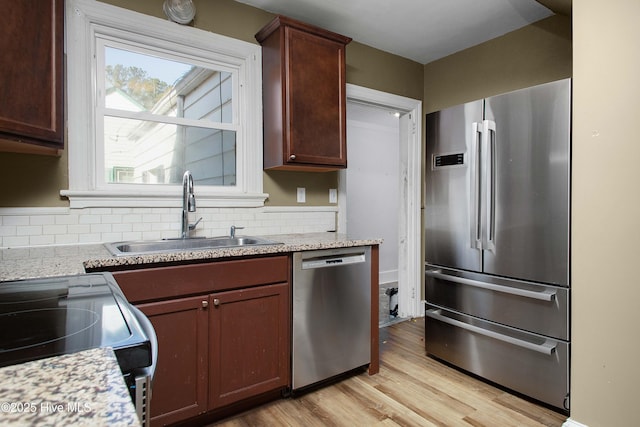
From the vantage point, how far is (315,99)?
253 centimetres

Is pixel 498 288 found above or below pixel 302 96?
below

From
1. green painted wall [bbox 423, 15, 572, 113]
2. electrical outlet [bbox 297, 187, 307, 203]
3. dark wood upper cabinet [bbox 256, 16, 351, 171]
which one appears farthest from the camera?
electrical outlet [bbox 297, 187, 307, 203]

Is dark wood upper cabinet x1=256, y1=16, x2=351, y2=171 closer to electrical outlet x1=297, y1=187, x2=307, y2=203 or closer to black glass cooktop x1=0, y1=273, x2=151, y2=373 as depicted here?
electrical outlet x1=297, y1=187, x2=307, y2=203

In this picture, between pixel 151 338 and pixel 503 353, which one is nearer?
pixel 151 338

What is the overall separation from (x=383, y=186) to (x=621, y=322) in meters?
3.65

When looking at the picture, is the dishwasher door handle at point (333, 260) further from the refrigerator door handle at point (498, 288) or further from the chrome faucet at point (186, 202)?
the chrome faucet at point (186, 202)

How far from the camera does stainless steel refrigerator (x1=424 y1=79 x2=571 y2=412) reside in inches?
→ 77.5

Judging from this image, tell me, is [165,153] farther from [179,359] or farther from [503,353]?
[503,353]

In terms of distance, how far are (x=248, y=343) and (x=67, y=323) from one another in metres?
1.29

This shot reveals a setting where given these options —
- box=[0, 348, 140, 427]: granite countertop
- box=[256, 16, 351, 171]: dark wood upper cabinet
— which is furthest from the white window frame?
box=[0, 348, 140, 427]: granite countertop

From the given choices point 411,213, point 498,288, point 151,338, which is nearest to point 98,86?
point 151,338

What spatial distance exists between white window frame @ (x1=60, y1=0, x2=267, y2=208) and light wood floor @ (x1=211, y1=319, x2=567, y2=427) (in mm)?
1314

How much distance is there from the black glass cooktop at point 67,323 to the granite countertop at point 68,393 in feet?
0.14

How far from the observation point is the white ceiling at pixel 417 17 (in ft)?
8.43
